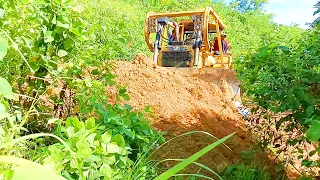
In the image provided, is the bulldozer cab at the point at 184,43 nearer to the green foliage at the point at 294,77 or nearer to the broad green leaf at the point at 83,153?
the green foliage at the point at 294,77

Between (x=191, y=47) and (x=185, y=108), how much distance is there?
3.88m

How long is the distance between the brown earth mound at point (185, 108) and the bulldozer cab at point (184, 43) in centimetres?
76

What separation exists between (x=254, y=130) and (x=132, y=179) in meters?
1.99

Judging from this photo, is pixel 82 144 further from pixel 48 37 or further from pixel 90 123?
pixel 48 37

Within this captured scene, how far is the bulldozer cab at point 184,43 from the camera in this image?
8.68 metres

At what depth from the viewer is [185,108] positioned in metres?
5.15

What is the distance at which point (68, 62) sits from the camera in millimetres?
2574

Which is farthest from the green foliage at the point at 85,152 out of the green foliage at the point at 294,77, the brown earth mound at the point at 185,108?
the brown earth mound at the point at 185,108

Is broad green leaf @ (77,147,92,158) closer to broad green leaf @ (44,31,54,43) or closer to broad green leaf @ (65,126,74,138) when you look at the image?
broad green leaf @ (65,126,74,138)

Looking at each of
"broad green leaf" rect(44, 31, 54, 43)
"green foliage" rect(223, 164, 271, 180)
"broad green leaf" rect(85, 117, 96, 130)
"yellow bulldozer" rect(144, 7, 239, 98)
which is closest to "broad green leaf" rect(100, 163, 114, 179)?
"broad green leaf" rect(85, 117, 96, 130)

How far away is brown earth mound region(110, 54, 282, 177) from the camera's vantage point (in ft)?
11.3

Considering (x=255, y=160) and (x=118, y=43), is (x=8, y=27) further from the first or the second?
(x=255, y=160)

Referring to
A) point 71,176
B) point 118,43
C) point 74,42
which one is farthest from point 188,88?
point 71,176

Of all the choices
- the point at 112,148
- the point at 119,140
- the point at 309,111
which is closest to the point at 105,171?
the point at 112,148
